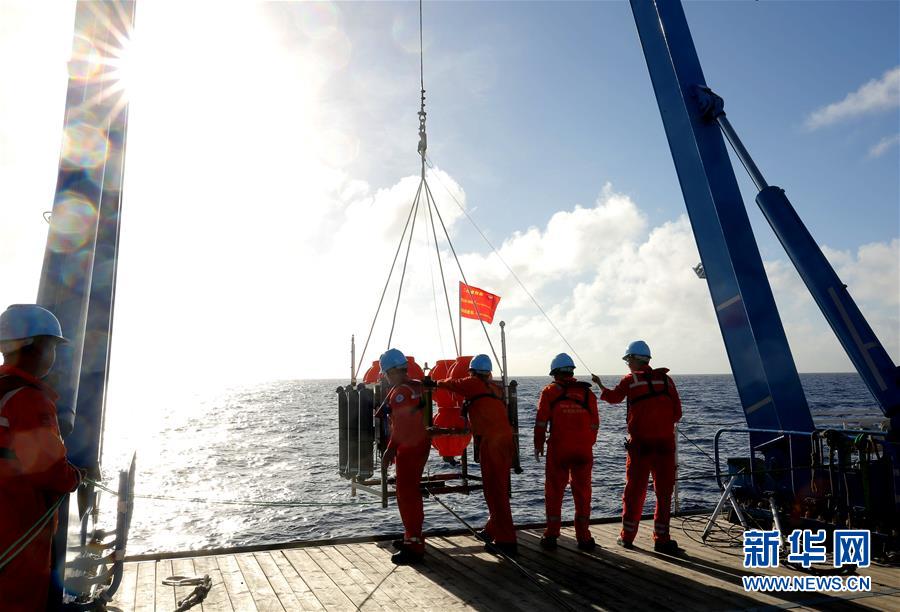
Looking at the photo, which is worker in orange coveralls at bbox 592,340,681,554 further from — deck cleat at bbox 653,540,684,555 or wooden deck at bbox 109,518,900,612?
wooden deck at bbox 109,518,900,612

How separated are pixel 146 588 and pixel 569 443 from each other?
432cm

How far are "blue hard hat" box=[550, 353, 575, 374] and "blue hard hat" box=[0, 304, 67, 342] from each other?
15.8 feet

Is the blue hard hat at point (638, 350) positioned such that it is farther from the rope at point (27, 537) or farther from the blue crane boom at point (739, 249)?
the rope at point (27, 537)

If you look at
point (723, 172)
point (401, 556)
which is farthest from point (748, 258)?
point (401, 556)

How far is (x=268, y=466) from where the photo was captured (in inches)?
Result: 1136

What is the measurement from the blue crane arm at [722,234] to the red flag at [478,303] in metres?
3.42

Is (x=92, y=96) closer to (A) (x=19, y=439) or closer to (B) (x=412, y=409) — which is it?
(A) (x=19, y=439)

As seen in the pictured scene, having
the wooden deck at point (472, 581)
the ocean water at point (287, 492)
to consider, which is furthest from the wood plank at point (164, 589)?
the ocean water at point (287, 492)

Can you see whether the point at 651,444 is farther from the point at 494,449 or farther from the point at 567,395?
the point at 494,449

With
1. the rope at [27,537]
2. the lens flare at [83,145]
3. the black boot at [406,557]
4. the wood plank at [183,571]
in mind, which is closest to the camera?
the rope at [27,537]

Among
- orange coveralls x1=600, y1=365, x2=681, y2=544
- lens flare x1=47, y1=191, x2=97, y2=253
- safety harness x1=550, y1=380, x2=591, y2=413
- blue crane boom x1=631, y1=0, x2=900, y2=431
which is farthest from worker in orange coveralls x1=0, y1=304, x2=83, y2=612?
blue crane boom x1=631, y1=0, x2=900, y2=431

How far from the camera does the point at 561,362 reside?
265 inches

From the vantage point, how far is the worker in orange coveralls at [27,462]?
9.75 ft

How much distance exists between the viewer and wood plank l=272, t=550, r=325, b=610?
16.0ft
